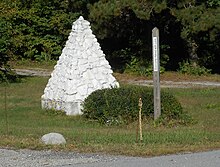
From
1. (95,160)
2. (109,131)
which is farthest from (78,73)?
(95,160)

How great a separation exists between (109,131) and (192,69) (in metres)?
23.9

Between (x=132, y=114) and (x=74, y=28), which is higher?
(x=74, y=28)

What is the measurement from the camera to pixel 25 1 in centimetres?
4628

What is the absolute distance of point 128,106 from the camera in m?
17.8

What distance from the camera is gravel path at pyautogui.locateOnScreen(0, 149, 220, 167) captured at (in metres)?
10.4

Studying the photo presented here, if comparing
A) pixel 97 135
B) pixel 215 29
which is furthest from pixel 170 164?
pixel 215 29

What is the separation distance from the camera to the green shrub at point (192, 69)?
129 ft

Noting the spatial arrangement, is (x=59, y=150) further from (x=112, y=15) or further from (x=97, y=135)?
(x=112, y=15)

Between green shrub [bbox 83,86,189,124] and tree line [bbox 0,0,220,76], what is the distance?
48.0ft

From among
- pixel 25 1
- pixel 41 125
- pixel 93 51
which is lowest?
pixel 41 125

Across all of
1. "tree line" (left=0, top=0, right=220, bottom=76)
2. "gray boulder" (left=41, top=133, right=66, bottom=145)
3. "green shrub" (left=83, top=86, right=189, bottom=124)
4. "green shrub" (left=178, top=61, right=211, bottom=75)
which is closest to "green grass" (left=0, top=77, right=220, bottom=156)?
"gray boulder" (left=41, top=133, right=66, bottom=145)

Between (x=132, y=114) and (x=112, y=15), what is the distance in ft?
63.9

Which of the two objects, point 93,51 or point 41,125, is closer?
point 41,125

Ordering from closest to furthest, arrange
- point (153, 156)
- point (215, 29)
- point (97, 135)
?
1. point (153, 156)
2. point (97, 135)
3. point (215, 29)
